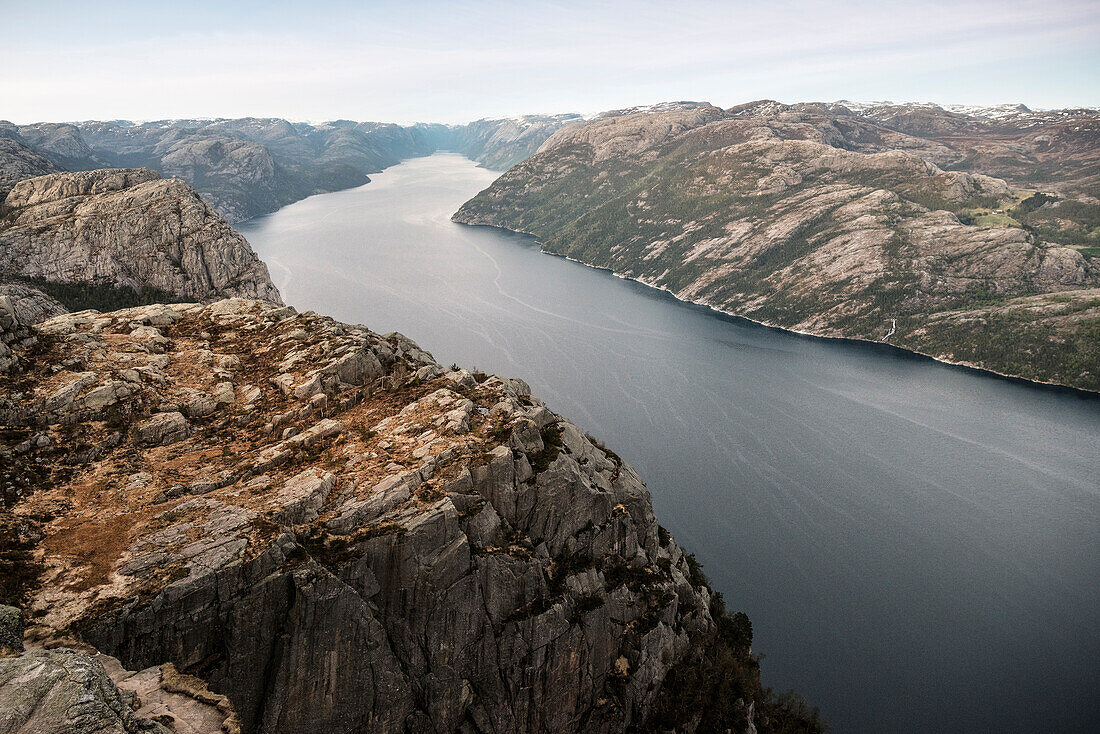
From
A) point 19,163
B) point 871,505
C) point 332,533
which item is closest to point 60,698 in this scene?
point 332,533

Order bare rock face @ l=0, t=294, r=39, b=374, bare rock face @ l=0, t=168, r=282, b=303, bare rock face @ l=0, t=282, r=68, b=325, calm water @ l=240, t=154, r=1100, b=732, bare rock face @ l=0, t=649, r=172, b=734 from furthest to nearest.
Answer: bare rock face @ l=0, t=168, r=282, b=303 → bare rock face @ l=0, t=282, r=68, b=325 → calm water @ l=240, t=154, r=1100, b=732 → bare rock face @ l=0, t=294, r=39, b=374 → bare rock face @ l=0, t=649, r=172, b=734

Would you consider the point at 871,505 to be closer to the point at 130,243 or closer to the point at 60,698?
the point at 60,698

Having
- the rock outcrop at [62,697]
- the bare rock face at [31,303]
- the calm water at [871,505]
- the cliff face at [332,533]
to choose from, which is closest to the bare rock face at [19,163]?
the bare rock face at [31,303]

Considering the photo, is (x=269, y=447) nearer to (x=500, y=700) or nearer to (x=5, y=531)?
(x=5, y=531)

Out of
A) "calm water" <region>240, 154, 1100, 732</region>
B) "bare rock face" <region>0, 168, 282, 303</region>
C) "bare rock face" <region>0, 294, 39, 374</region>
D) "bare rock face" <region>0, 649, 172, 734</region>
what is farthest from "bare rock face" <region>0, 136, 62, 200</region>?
"bare rock face" <region>0, 649, 172, 734</region>

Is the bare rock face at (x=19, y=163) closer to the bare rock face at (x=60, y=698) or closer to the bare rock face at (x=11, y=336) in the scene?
the bare rock face at (x=11, y=336)

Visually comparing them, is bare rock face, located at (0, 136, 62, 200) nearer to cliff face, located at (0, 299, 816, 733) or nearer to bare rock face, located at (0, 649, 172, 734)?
cliff face, located at (0, 299, 816, 733)
